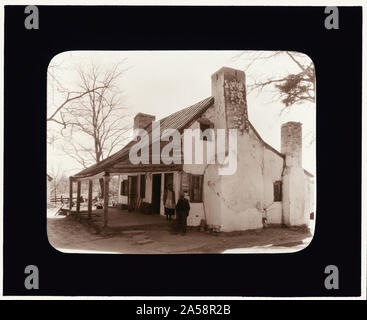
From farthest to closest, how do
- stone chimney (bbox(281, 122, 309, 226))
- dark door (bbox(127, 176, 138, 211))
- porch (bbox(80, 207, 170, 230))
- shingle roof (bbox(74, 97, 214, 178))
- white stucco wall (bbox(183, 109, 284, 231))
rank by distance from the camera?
dark door (bbox(127, 176, 138, 211)) < porch (bbox(80, 207, 170, 230)) < white stucco wall (bbox(183, 109, 284, 231)) < shingle roof (bbox(74, 97, 214, 178)) < stone chimney (bbox(281, 122, 309, 226))

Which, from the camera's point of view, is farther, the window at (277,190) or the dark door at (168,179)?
the dark door at (168,179)

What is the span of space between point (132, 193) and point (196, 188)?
3273 millimetres

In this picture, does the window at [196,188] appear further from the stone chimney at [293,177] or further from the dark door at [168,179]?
the stone chimney at [293,177]

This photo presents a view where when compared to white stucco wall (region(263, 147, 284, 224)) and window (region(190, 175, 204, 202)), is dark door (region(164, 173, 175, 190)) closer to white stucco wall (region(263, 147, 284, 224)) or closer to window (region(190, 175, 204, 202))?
window (region(190, 175, 204, 202))

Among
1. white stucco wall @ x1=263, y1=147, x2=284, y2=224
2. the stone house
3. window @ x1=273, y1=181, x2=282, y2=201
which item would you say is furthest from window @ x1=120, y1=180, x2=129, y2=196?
window @ x1=273, y1=181, x2=282, y2=201

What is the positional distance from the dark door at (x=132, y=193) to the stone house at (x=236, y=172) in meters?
2.47

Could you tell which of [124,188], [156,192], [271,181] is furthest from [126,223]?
[271,181]

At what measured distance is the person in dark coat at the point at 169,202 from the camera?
261 inches

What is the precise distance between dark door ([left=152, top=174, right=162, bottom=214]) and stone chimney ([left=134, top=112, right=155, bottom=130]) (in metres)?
2.99

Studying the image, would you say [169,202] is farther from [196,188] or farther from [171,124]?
[171,124]

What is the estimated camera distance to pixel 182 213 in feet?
19.8

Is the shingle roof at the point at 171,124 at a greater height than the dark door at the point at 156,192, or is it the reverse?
the shingle roof at the point at 171,124

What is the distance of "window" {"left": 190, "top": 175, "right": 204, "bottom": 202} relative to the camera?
632cm

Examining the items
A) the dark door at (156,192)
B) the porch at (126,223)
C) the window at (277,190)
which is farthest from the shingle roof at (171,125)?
the dark door at (156,192)
